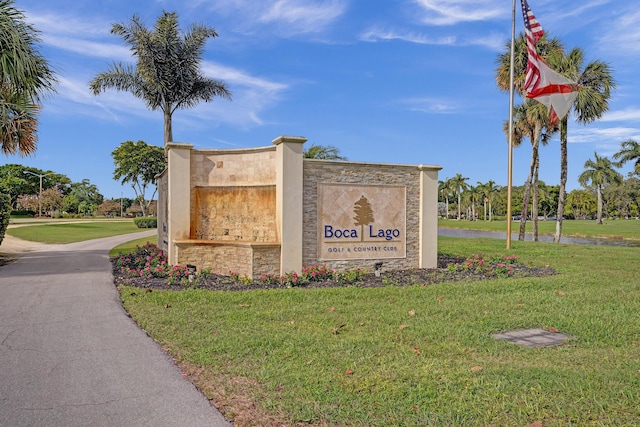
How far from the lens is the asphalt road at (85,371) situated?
3998 millimetres

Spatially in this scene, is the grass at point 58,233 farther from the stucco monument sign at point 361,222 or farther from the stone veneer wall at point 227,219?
the stucco monument sign at point 361,222

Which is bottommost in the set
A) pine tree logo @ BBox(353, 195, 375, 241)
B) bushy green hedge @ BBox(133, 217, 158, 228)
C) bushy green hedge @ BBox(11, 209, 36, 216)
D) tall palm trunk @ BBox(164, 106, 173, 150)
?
bushy green hedge @ BBox(133, 217, 158, 228)

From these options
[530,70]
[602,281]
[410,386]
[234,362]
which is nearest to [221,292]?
[234,362]

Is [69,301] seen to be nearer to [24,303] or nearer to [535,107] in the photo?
[24,303]

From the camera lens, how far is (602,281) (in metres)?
11.2

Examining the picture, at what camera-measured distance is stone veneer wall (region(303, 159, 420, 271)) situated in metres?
12.1

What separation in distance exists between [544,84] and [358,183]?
34.4ft

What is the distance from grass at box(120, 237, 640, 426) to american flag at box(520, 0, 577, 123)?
34.2 ft

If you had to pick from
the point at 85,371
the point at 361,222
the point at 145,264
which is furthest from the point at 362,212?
the point at 85,371

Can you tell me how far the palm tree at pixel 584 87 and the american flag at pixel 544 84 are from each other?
9928 millimetres

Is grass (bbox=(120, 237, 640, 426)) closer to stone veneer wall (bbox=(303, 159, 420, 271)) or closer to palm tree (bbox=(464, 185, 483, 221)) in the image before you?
stone veneer wall (bbox=(303, 159, 420, 271))

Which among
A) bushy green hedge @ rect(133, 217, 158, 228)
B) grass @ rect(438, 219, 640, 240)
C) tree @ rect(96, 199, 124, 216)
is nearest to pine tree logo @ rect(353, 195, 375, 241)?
grass @ rect(438, 219, 640, 240)

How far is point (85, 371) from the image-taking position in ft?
16.8

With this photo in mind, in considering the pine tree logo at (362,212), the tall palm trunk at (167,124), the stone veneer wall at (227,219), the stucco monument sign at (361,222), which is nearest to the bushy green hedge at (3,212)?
the tall palm trunk at (167,124)
